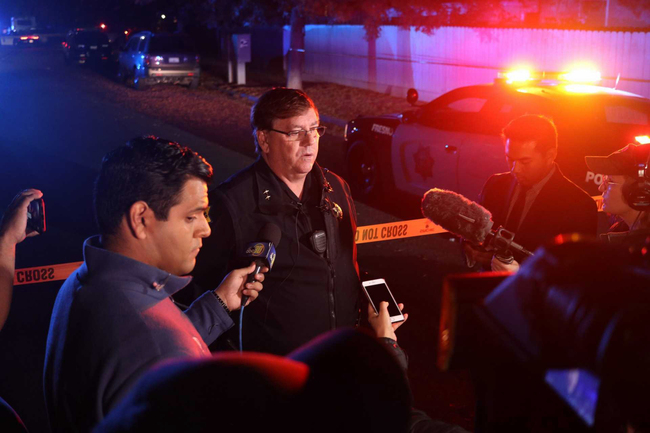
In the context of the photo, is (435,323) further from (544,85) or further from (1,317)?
(1,317)

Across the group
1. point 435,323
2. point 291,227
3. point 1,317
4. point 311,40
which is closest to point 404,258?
point 435,323

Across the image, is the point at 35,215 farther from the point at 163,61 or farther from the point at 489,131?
the point at 163,61

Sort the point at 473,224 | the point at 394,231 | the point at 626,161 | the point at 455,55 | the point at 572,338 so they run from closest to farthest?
the point at 572,338
the point at 473,224
the point at 626,161
the point at 394,231
the point at 455,55

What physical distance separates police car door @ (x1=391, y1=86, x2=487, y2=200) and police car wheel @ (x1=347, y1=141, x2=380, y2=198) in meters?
0.59

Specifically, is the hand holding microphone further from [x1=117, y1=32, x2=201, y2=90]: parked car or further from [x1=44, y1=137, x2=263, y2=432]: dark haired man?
[x1=117, y1=32, x2=201, y2=90]: parked car

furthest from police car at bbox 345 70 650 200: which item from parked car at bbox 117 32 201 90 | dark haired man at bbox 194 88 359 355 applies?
parked car at bbox 117 32 201 90

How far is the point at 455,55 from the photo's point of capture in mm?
20750

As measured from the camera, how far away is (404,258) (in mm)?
7473

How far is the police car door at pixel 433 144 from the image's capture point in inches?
316

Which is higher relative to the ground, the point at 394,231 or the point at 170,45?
the point at 170,45

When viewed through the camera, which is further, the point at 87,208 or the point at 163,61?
the point at 163,61

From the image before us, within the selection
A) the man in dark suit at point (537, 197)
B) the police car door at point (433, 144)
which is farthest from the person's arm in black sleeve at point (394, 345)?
the police car door at point (433, 144)

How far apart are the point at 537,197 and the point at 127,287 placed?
8.48 feet

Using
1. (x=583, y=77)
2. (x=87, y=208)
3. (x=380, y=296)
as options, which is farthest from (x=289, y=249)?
(x=87, y=208)
